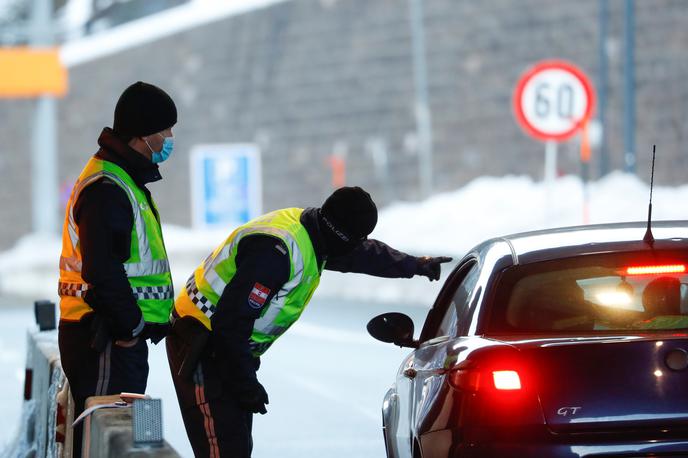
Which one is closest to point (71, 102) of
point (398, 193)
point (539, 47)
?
point (398, 193)

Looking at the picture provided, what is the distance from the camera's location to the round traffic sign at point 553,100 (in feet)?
57.8

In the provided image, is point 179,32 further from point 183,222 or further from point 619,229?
point 619,229

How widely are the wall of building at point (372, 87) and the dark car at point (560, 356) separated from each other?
28.3m

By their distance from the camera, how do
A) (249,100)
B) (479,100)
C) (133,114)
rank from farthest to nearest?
(249,100), (479,100), (133,114)

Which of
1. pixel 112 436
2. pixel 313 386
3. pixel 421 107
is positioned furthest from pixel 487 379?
pixel 421 107

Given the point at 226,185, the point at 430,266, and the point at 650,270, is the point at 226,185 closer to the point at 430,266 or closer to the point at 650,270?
the point at 430,266

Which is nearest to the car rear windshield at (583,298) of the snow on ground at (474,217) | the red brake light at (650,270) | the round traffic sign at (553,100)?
the red brake light at (650,270)

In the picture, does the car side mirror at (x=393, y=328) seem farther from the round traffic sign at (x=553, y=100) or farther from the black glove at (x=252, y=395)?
the round traffic sign at (x=553, y=100)

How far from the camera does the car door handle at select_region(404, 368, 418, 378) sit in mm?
6330

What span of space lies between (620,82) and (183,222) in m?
15.8

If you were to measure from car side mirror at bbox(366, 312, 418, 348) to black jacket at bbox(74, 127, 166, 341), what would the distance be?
815mm

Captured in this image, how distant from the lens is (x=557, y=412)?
17.2ft

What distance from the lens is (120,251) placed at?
6.60 metres

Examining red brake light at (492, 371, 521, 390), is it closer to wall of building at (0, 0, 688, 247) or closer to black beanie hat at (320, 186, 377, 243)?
black beanie hat at (320, 186, 377, 243)
